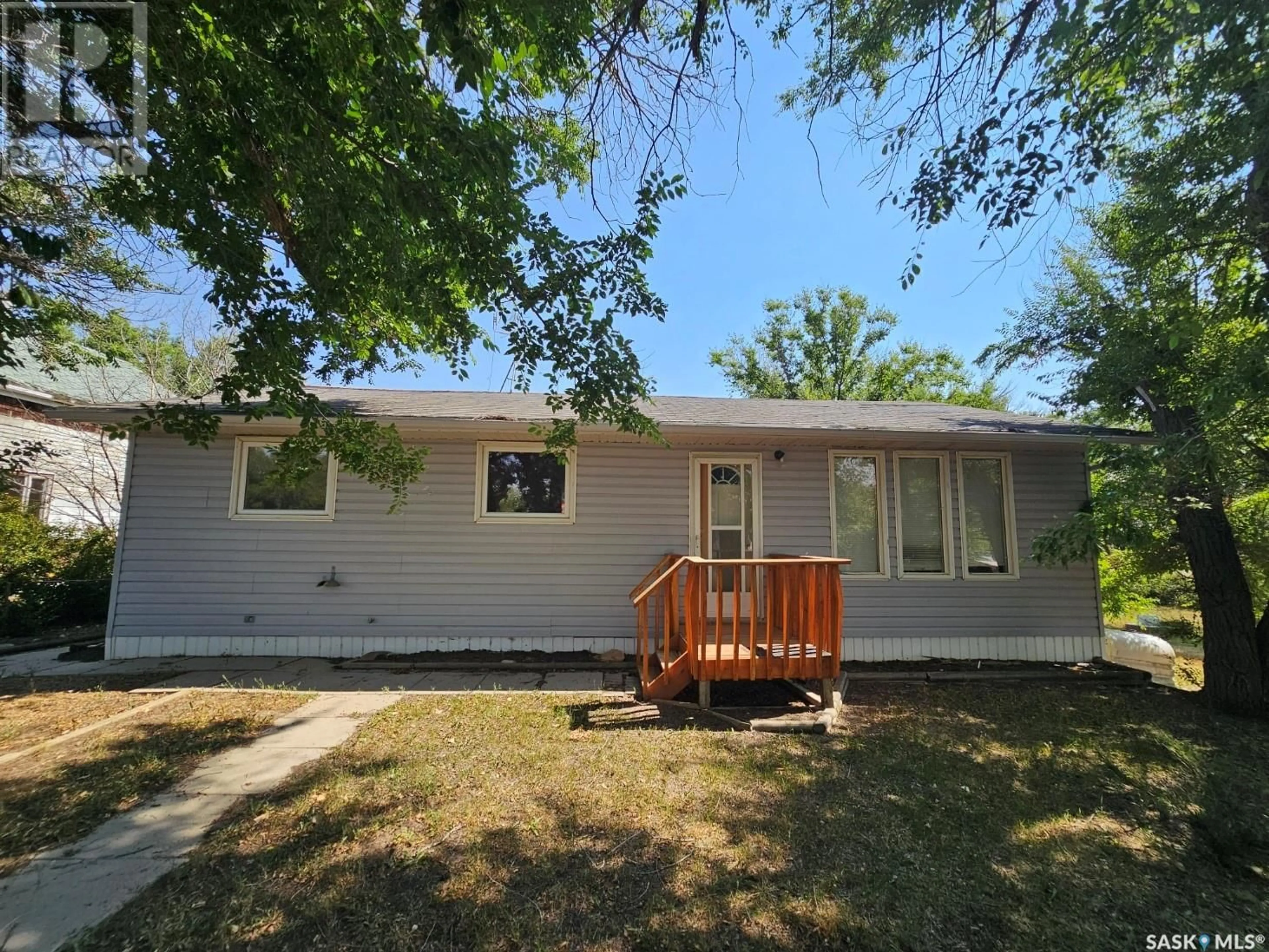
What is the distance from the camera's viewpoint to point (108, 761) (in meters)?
3.44

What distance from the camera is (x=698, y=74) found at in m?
3.90

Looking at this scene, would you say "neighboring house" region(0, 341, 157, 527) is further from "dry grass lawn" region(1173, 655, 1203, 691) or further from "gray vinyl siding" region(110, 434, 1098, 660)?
"dry grass lawn" region(1173, 655, 1203, 691)

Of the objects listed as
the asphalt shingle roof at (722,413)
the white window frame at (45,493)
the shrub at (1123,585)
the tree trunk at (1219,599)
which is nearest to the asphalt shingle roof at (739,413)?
the asphalt shingle roof at (722,413)

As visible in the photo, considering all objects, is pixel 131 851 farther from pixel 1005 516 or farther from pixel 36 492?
pixel 36 492

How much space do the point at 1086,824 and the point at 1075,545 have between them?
3.44 metres

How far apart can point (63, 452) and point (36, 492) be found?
3.01 ft

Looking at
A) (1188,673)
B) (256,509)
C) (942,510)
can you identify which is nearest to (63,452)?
(256,509)

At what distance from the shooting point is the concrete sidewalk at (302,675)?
203 inches

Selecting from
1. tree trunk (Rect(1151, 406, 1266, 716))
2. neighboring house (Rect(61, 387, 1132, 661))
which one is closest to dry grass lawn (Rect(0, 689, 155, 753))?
neighboring house (Rect(61, 387, 1132, 661))

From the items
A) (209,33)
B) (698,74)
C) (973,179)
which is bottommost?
(973,179)

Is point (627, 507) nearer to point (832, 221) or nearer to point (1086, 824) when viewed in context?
point (832, 221)

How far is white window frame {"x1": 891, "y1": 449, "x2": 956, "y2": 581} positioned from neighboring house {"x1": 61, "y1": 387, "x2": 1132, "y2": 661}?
1.0 inches

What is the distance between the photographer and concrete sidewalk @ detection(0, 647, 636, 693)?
16.9 feet

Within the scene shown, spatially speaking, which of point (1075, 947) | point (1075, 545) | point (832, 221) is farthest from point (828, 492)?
point (1075, 947)
